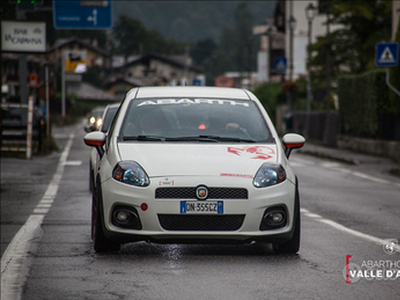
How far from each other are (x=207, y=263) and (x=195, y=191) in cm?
64

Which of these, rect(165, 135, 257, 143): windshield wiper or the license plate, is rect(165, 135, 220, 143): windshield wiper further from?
the license plate

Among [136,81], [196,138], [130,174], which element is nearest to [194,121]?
[196,138]

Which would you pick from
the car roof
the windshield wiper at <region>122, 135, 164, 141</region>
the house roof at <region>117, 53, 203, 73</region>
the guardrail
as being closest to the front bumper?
the windshield wiper at <region>122, 135, 164, 141</region>

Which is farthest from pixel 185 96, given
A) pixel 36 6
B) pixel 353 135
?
pixel 353 135

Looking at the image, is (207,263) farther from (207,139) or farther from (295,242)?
(207,139)

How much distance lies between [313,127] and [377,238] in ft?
113

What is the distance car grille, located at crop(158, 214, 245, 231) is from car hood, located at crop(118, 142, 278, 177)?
1.22 feet

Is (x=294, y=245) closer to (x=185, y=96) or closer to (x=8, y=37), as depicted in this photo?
(x=185, y=96)

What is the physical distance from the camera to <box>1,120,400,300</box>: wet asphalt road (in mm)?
6215

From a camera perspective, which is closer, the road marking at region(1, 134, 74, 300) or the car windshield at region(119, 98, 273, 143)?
the road marking at region(1, 134, 74, 300)

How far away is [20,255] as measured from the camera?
25.7ft

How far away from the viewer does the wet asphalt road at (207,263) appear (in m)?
6.21

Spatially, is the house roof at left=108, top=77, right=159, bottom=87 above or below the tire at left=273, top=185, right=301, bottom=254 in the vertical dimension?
below

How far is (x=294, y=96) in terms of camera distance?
186ft
